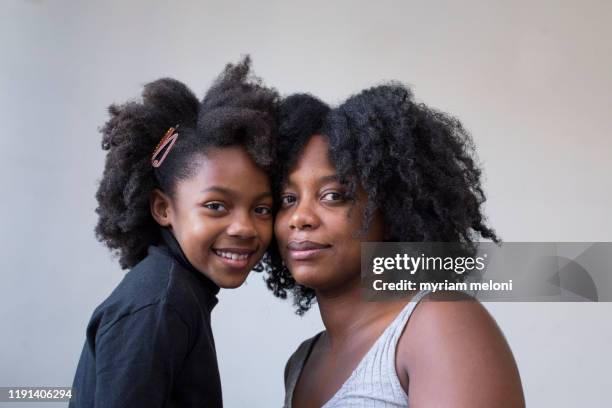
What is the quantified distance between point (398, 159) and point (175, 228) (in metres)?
0.49

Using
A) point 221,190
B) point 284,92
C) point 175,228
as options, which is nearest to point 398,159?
point 221,190

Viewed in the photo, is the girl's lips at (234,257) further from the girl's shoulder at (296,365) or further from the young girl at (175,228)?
the girl's shoulder at (296,365)

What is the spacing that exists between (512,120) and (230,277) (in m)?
1.98

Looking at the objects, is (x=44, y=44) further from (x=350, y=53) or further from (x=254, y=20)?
(x=350, y=53)

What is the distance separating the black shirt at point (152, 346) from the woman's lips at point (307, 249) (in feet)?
0.72

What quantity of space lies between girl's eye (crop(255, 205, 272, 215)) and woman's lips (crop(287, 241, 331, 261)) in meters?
0.12

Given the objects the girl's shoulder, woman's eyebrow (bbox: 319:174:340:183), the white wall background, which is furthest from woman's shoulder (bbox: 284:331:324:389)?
the white wall background

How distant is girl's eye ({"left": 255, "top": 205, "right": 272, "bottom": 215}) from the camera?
155cm

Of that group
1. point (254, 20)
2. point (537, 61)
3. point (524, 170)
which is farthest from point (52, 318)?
point (537, 61)

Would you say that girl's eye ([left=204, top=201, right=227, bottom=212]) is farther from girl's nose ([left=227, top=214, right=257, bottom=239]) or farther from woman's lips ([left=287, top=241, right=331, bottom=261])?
woman's lips ([left=287, top=241, right=331, bottom=261])

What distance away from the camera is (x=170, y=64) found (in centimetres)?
324

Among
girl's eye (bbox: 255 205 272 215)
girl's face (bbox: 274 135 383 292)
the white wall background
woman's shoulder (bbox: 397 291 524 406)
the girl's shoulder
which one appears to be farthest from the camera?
the white wall background

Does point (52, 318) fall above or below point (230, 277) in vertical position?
above

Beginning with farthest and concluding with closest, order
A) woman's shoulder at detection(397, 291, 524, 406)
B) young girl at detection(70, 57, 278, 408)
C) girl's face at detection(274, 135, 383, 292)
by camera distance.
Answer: girl's face at detection(274, 135, 383, 292) → young girl at detection(70, 57, 278, 408) → woman's shoulder at detection(397, 291, 524, 406)
